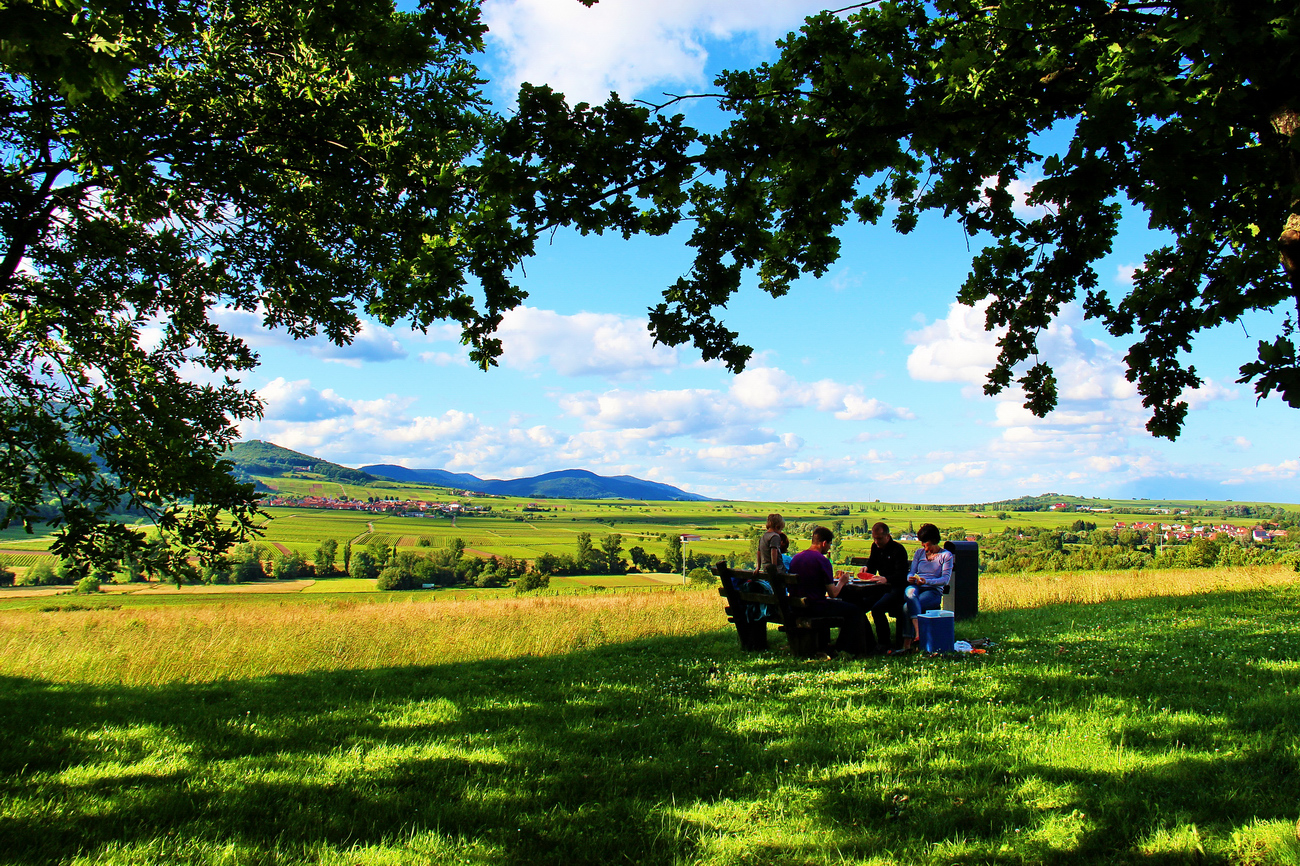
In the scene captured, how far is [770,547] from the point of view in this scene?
980cm

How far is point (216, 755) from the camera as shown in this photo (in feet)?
16.8

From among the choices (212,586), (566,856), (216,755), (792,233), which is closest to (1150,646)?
(792,233)

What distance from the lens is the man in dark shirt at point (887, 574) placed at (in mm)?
9070

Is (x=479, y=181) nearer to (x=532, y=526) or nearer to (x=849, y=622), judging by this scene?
(x=849, y=622)

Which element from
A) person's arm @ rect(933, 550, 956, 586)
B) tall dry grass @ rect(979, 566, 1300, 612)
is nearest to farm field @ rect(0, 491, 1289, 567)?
tall dry grass @ rect(979, 566, 1300, 612)

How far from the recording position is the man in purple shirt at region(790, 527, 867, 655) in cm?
859

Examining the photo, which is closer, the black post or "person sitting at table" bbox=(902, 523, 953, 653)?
"person sitting at table" bbox=(902, 523, 953, 653)

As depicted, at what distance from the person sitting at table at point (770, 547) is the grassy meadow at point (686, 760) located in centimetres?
120

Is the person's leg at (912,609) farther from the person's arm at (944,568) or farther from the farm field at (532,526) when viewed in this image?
the farm field at (532,526)

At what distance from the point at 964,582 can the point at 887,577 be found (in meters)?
3.46

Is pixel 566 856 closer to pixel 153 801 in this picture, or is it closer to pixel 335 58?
pixel 153 801

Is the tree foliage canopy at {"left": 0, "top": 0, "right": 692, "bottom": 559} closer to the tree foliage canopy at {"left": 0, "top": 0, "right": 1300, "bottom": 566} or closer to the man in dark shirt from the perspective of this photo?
the tree foliage canopy at {"left": 0, "top": 0, "right": 1300, "bottom": 566}

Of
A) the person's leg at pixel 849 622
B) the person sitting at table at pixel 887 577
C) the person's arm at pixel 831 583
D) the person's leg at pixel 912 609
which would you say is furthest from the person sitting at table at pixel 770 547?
the person's leg at pixel 912 609

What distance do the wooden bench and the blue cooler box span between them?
1.05 m
